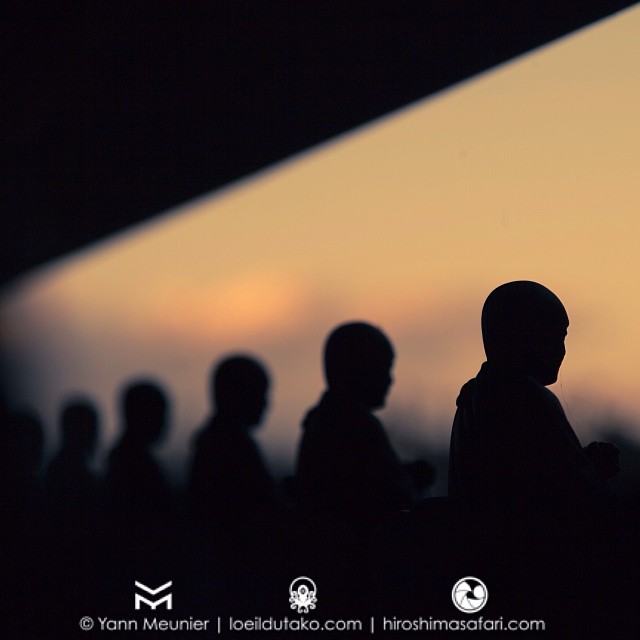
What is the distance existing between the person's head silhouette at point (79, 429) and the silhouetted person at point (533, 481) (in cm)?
340

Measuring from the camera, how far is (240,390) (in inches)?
148

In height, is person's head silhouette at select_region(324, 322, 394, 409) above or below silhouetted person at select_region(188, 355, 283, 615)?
above

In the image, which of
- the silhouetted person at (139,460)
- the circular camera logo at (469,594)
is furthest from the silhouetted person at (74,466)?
the circular camera logo at (469,594)

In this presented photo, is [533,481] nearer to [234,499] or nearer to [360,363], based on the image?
[360,363]

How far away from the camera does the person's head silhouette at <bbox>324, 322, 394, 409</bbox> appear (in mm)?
3274

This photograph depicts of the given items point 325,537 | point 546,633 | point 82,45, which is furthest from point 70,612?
point 82,45

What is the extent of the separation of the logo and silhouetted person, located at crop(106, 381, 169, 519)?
5.20 feet

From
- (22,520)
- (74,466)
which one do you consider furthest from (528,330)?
(22,520)

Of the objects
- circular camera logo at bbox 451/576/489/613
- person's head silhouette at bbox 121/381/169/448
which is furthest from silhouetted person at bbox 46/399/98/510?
circular camera logo at bbox 451/576/489/613

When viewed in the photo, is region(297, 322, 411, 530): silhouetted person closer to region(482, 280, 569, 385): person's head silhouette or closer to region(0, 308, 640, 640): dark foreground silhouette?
region(0, 308, 640, 640): dark foreground silhouette

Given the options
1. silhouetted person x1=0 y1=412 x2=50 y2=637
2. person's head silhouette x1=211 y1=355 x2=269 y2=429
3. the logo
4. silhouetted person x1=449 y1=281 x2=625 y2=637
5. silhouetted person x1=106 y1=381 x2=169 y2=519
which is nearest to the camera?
silhouetted person x1=449 y1=281 x2=625 y2=637

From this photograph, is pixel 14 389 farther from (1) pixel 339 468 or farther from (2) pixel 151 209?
(1) pixel 339 468

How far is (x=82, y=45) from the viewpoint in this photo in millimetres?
4992

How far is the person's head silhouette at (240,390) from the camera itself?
374 cm
